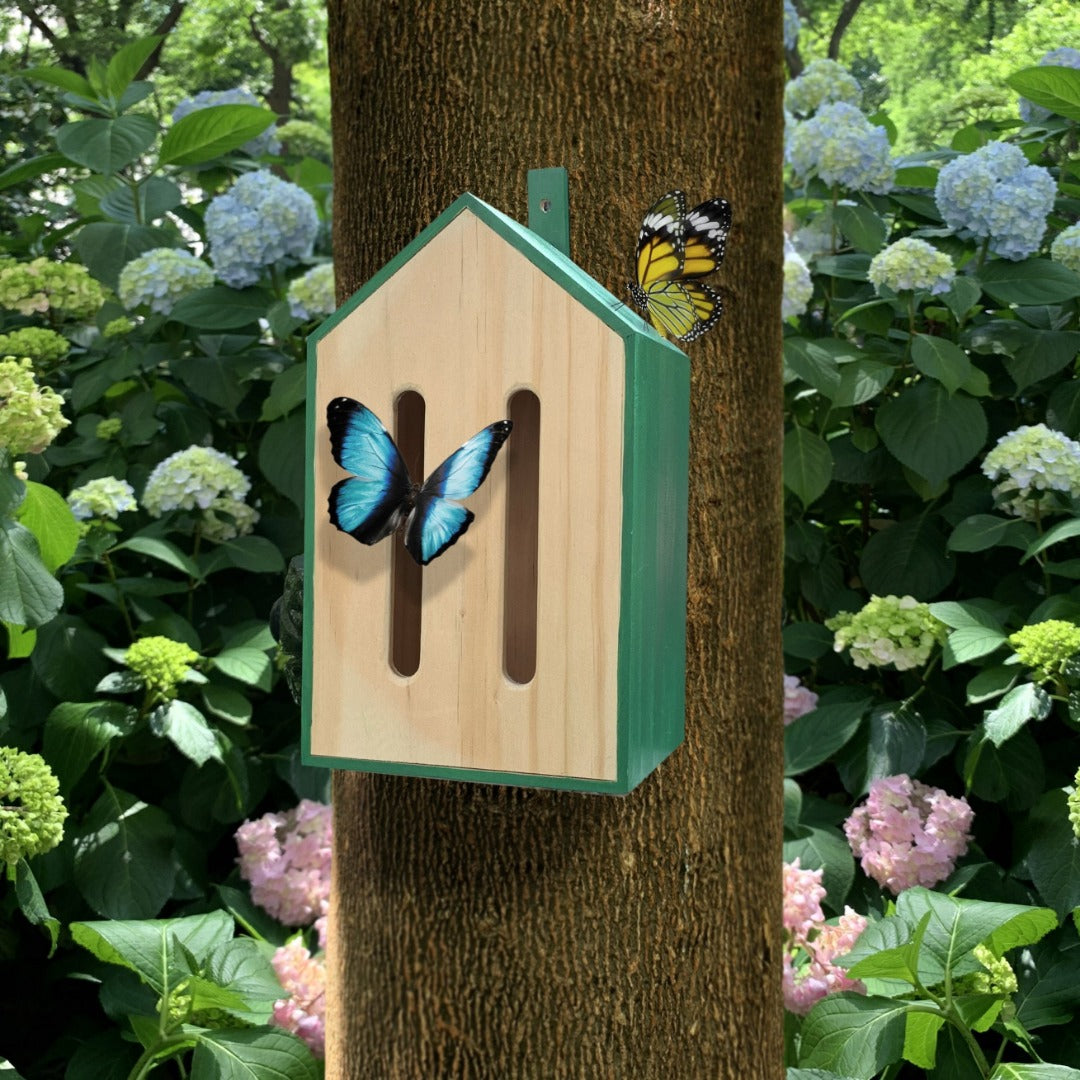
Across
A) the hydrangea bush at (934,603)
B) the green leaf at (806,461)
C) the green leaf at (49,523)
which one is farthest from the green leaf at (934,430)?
the green leaf at (49,523)

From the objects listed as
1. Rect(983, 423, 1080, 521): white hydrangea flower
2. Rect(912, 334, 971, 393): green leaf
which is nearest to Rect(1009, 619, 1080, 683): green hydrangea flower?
Rect(983, 423, 1080, 521): white hydrangea flower

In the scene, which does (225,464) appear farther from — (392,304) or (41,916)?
(392,304)

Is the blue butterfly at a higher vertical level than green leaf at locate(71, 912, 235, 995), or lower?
higher

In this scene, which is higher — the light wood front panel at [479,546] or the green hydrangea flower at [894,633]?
the light wood front panel at [479,546]

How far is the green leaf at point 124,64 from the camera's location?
239 cm

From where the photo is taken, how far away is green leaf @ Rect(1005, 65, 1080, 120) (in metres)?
1.97

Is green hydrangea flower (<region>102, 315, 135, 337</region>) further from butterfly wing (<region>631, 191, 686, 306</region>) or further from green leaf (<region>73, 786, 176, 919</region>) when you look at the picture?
butterfly wing (<region>631, 191, 686, 306</region>)

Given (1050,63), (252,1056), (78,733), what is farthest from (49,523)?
(1050,63)

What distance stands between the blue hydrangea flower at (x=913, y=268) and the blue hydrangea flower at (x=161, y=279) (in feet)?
4.07

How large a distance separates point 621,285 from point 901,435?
3.39 ft

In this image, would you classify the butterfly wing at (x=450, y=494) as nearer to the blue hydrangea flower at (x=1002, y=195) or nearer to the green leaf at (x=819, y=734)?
the green leaf at (x=819, y=734)

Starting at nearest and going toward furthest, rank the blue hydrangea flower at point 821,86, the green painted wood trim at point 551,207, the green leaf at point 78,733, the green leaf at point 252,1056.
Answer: the green painted wood trim at point 551,207
the green leaf at point 252,1056
the green leaf at point 78,733
the blue hydrangea flower at point 821,86

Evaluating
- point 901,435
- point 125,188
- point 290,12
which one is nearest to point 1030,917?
point 901,435

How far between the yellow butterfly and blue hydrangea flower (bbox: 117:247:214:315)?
1373mm
